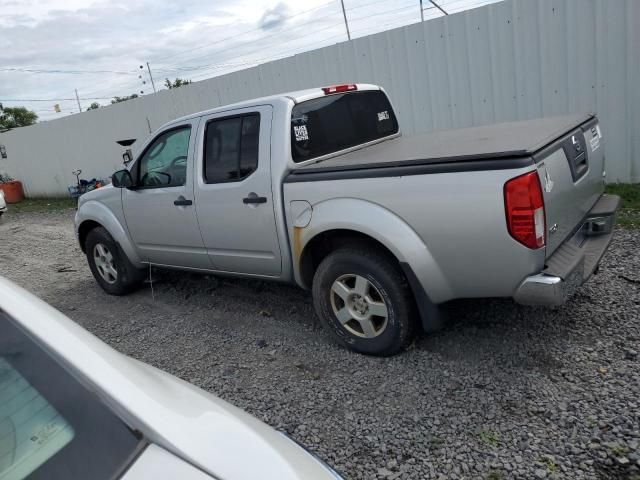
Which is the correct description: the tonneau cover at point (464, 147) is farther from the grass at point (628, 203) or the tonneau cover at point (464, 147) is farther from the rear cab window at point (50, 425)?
the rear cab window at point (50, 425)

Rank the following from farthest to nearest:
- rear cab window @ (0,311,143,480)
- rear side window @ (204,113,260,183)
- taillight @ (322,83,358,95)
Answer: taillight @ (322,83,358,95)
rear side window @ (204,113,260,183)
rear cab window @ (0,311,143,480)

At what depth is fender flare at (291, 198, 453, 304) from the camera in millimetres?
3279

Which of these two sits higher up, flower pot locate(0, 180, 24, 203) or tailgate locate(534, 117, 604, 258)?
tailgate locate(534, 117, 604, 258)

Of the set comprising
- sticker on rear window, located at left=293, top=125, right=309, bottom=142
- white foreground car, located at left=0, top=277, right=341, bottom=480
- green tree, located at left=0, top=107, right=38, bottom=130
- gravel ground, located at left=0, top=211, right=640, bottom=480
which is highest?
green tree, located at left=0, top=107, right=38, bottom=130

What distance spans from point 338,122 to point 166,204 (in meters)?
1.78

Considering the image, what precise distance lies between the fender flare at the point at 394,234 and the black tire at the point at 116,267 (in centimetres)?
303

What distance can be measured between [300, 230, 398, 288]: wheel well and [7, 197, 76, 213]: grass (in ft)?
40.5

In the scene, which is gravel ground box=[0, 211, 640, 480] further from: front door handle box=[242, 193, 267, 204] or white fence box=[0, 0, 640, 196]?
white fence box=[0, 0, 640, 196]

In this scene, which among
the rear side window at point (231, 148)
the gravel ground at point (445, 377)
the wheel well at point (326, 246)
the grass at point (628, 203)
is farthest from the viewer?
the grass at point (628, 203)

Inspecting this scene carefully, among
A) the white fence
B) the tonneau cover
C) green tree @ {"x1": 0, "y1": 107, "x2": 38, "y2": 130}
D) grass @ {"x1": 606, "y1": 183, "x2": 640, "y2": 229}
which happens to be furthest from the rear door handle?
green tree @ {"x1": 0, "y1": 107, "x2": 38, "y2": 130}

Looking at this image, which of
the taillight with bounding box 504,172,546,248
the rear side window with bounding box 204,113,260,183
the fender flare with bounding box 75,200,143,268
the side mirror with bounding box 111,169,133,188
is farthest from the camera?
the fender flare with bounding box 75,200,143,268

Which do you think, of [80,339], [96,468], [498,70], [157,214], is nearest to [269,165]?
[157,214]

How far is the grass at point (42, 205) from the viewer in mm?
14915

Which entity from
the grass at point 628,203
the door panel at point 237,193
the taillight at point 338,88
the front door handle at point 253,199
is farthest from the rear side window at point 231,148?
the grass at point 628,203
